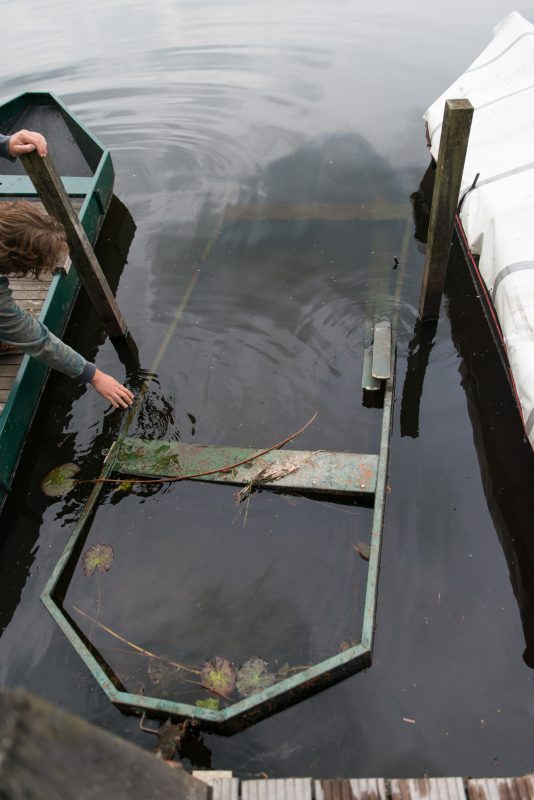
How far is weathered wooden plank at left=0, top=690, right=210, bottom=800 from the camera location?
1.09 metres

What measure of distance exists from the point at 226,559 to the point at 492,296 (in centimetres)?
384

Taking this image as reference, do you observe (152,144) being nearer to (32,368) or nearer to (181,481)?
(32,368)

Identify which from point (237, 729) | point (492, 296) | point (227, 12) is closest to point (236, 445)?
point (237, 729)

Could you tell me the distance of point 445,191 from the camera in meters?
5.18

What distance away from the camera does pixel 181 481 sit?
540 centimetres

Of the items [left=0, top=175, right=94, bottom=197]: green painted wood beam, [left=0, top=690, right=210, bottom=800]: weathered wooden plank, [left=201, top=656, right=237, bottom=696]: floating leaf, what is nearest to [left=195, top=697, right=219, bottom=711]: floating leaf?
[left=201, top=656, right=237, bottom=696]: floating leaf

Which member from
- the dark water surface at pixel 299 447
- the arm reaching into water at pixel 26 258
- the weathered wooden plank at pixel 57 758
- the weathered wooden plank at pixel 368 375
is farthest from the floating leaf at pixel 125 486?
the weathered wooden plank at pixel 57 758

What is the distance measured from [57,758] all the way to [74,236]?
5.37 m

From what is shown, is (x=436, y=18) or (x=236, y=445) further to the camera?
(x=436, y=18)

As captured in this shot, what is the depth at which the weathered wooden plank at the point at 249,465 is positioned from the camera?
4812mm

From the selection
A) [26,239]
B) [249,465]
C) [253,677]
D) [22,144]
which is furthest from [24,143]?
[253,677]

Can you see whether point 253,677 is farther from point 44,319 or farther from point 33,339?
point 44,319

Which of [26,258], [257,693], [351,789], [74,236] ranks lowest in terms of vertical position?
[351,789]

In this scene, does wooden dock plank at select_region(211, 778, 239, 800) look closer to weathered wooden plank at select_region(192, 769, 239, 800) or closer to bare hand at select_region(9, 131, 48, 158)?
weathered wooden plank at select_region(192, 769, 239, 800)
